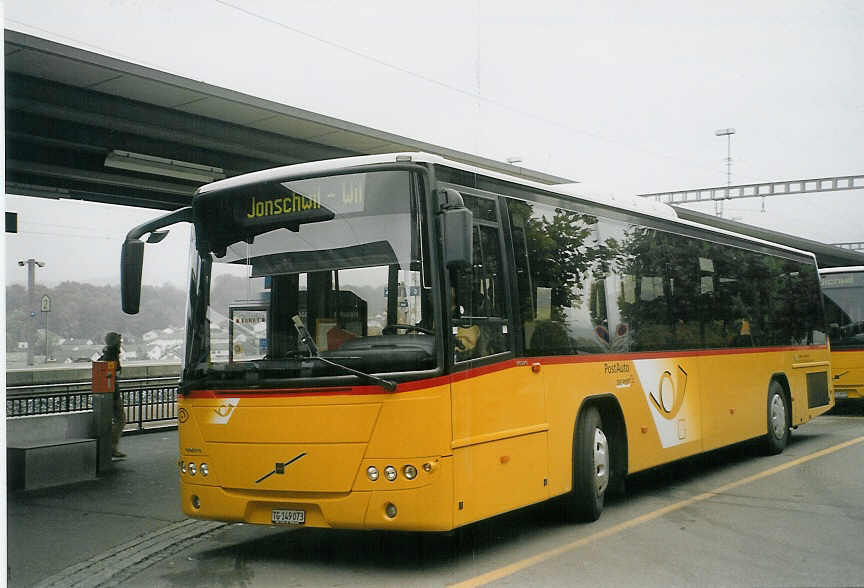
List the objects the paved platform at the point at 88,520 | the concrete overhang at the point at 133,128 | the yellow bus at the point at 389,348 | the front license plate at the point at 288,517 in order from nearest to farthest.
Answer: the yellow bus at the point at 389,348 < the front license plate at the point at 288,517 < the paved platform at the point at 88,520 < the concrete overhang at the point at 133,128

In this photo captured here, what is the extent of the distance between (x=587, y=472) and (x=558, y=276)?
1.81 metres

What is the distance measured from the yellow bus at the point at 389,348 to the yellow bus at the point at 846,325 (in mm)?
13089

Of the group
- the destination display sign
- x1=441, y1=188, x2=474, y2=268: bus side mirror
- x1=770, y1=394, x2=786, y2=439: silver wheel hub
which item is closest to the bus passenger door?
x1=441, y1=188, x2=474, y2=268: bus side mirror

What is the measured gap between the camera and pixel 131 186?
17484 mm

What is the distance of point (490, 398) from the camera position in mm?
7938

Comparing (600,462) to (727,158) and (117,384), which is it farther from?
(117,384)

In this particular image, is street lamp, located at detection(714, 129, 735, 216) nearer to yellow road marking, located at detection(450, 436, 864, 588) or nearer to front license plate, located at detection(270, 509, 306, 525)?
yellow road marking, located at detection(450, 436, 864, 588)

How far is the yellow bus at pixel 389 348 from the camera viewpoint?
24.1ft

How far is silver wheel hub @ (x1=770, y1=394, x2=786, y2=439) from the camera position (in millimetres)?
14578

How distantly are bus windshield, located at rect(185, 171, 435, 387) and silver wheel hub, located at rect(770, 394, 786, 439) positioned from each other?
8851 millimetres

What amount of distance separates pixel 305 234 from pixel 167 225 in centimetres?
149

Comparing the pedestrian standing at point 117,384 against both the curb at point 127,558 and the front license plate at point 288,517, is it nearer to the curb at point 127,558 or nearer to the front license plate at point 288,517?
the curb at point 127,558

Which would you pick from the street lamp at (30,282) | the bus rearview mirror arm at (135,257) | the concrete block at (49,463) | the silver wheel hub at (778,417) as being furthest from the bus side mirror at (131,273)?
the silver wheel hub at (778,417)

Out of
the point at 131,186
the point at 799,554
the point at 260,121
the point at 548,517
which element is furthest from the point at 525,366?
the point at 131,186
